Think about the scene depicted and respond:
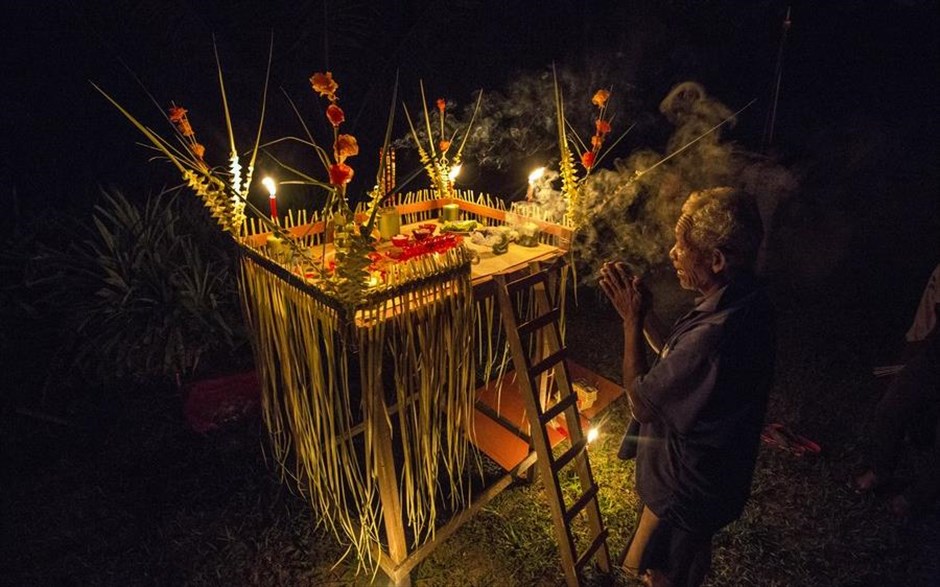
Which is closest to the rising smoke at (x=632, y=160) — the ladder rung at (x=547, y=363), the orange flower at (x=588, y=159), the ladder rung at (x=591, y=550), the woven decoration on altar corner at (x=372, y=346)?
the orange flower at (x=588, y=159)

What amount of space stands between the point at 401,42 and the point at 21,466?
6.15 m

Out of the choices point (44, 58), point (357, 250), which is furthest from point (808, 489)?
point (44, 58)

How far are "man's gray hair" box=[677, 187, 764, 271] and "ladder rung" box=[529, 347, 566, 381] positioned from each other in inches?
43.5

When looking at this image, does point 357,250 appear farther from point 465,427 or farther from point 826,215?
point 826,215

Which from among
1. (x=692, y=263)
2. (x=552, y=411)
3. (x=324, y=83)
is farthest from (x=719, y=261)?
(x=324, y=83)

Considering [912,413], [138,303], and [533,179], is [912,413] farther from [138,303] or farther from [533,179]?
[138,303]

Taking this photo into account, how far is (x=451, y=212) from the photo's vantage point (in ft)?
12.0

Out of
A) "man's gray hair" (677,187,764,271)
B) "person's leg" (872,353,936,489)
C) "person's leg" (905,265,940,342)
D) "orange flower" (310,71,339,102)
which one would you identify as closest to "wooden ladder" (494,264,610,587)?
"man's gray hair" (677,187,764,271)

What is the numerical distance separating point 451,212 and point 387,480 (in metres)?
1.88

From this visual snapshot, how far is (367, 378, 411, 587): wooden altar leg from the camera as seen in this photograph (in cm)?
259

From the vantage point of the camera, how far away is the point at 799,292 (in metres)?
7.33

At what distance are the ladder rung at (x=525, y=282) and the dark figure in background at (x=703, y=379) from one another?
0.45 meters

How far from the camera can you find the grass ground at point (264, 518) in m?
3.40

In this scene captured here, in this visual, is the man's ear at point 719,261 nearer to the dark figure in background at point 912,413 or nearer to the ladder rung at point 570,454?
the ladder rung at point 570,454
